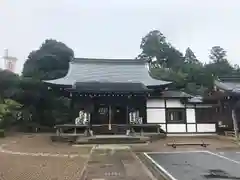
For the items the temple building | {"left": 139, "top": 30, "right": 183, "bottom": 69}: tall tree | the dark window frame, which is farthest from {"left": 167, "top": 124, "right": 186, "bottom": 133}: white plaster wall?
{"left": 139, "top": 30, "right": 183, "bottom": 69}: tall tree

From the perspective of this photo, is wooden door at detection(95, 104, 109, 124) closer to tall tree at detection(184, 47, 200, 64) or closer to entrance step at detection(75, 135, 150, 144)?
entrance step at detection(75, 135, 150, 144)

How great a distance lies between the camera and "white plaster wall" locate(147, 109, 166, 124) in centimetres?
2534

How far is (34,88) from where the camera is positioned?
31578mm

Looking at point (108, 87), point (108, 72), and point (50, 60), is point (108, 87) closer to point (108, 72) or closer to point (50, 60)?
point (108, 72)

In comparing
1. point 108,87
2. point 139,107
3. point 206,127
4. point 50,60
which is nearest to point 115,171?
point 108,87

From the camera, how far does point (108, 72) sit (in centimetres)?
3080

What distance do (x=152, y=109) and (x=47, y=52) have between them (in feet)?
78.8

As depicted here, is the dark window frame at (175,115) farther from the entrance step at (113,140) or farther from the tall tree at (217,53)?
the tall tree at (217,53)

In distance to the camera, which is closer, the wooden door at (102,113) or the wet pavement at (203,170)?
the wet pavement at (203,170)

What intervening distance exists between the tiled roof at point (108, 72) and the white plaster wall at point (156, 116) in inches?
97.1

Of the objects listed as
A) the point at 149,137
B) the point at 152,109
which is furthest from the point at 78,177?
the point at 152,109

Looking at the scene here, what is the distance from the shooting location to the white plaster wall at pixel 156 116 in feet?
83.1

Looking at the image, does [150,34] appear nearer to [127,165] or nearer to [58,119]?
[58,119]

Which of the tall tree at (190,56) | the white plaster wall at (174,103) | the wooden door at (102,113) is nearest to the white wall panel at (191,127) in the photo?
the white plaster wall at (174,103)
